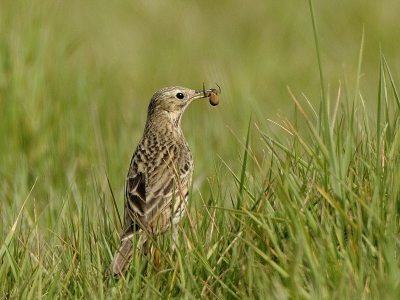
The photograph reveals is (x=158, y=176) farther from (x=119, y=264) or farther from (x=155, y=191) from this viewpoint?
(x=119, y=264)

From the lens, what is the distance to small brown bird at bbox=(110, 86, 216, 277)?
192 inches

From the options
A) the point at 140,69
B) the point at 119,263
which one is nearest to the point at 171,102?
the point at 119,263

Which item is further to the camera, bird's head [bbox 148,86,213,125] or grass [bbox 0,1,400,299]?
bird's head [bbox 148,86,213,125]

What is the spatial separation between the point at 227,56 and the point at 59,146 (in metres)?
4.70

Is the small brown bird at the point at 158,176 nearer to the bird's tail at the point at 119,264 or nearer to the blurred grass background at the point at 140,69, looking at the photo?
A: the bird's tail at the point at 119,264

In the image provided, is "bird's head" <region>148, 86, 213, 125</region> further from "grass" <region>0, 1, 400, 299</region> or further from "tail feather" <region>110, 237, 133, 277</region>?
"tail feather" <region>110, 237, 133, 277</region>

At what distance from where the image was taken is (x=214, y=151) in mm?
7977

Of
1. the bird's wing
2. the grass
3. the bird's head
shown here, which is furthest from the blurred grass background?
the bird's wing

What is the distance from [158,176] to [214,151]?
227 cm

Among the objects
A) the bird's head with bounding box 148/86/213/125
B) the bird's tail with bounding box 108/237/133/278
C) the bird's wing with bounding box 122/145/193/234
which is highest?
A: the bird's head with bounding box 148/86/213/125

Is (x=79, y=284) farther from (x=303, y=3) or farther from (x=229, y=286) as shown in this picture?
(x=303, y=3)

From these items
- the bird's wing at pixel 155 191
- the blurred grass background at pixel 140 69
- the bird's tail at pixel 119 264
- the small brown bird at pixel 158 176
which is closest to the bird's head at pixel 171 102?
the small brown bird at pixel 158 176

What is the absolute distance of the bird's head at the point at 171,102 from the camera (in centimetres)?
673

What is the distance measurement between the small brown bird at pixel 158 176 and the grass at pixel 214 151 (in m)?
0.11
